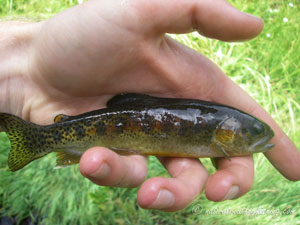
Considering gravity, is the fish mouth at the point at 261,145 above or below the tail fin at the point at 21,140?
above

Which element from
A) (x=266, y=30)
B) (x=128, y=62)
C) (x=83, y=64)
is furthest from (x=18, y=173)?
(x=266, y=30)

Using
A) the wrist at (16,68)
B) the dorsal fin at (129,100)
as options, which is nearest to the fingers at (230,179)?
the dorsal fin at (129,100)

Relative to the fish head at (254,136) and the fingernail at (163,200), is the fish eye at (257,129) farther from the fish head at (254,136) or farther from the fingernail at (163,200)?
the fingernail at (163,200)

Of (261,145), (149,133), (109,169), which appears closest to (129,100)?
(149,133)

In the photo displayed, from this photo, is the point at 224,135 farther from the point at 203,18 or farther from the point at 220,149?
the point at 203,18

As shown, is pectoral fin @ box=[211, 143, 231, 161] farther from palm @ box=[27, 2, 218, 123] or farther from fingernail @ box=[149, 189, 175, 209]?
fingernail @ box=[149, 189, 175, 209]
